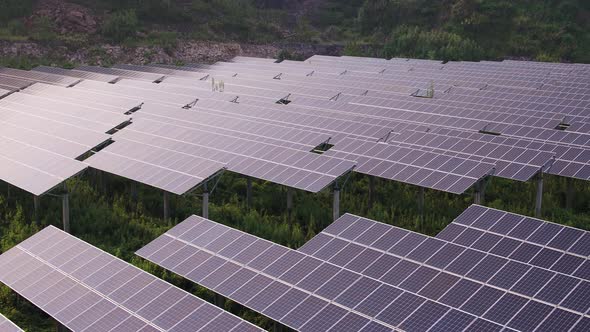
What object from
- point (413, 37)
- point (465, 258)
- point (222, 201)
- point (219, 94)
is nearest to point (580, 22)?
point (413, 37)

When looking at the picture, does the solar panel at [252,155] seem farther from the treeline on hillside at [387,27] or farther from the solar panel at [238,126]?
the treeline on hillside at [387,27]

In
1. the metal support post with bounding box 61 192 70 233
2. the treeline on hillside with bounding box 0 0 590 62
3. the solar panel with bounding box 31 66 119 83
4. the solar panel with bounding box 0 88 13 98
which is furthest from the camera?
the treeline on hillside with bounding box 0 0 590 62

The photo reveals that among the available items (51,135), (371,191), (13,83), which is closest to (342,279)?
(371,191)

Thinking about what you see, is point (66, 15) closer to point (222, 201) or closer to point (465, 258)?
point (222, 201)

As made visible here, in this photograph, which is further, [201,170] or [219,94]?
[219,94]

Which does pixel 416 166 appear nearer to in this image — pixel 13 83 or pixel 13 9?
pixel 13 83

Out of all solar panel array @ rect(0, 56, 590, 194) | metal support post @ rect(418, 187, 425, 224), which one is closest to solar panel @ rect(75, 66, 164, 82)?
solar panel array @ rect(0, 56, 590, 194)

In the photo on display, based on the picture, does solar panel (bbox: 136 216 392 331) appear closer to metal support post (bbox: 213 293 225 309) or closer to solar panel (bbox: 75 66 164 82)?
metal support post (bbox: 213 293 225 309)
